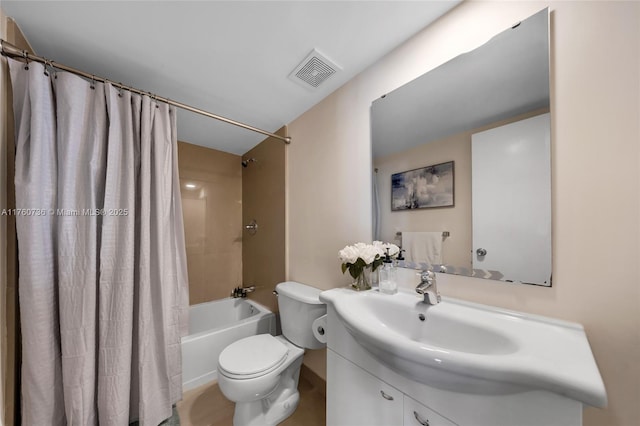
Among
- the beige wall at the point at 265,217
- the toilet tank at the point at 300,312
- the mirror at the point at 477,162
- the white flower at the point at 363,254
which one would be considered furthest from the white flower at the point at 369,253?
the beige wall at the point at 265,217

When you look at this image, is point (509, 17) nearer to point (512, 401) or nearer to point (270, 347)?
point (512, 401)

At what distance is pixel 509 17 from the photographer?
808mm

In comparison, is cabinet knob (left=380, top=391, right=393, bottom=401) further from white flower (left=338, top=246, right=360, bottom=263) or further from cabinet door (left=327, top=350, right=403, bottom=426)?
white flower (left=338, top=246, right=360, bottom=263)

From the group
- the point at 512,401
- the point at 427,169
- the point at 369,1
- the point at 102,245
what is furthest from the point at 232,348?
the point at 369,1

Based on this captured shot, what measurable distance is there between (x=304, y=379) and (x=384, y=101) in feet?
6.57

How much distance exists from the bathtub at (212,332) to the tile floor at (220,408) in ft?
0.35

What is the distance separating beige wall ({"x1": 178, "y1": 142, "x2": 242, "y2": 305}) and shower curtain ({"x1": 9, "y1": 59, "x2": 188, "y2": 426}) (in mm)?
992

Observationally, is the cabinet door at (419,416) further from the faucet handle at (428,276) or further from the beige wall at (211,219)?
the beige wall at (211,219)

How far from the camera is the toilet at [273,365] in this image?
1145mm

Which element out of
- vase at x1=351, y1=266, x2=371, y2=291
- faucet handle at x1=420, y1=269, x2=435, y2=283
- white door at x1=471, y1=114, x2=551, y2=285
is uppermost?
white door at x1=471, y1=114, x2=551, y2=285

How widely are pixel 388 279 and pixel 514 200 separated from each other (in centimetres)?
58

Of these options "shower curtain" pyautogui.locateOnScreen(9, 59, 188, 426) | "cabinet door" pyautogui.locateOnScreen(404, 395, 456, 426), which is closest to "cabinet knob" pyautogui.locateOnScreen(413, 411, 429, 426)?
"cabinet door" pyautogui.locateOnScreen(404, 395, 456, 426)

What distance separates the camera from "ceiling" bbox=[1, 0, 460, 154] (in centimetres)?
92

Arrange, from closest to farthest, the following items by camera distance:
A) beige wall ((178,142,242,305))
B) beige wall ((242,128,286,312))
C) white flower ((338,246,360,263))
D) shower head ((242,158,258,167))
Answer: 1. white flower ((338,246,360,263))
2. beige wall ((242,128,286,312))
3. beige wall ((178,142,242,305))
4. shower head ((242,158,258,167))
